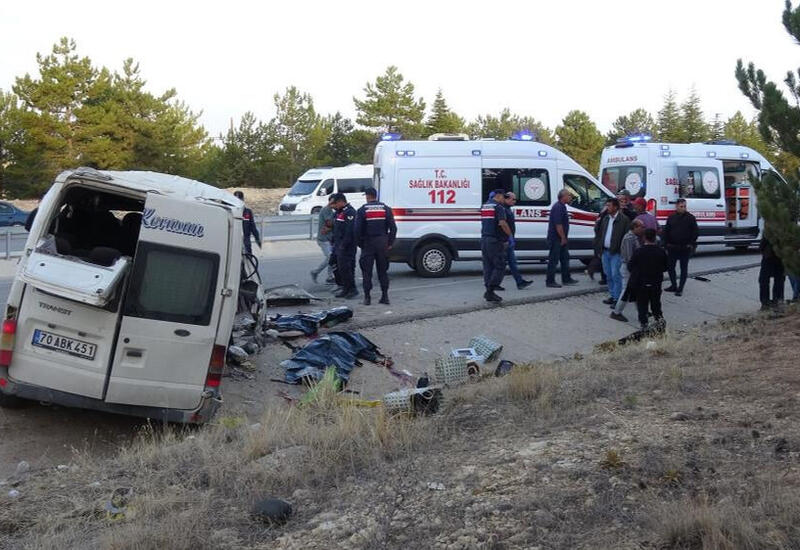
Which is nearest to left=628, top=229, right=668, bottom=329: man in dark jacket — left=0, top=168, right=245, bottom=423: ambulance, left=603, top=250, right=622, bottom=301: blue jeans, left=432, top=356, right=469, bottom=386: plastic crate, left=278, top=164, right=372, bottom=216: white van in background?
left=603, top=250, right=622, bottom=301: blue jeans

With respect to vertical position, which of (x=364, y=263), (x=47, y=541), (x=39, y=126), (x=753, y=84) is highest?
(x=39, y=126)

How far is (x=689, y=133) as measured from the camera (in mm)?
58562

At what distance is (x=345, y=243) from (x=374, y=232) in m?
0.80

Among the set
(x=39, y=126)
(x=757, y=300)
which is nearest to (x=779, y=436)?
(x=757, y=300)

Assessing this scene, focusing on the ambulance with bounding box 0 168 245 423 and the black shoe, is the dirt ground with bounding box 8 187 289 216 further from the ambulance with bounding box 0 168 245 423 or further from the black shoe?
the ambulance with bounding box 0 168 245 423

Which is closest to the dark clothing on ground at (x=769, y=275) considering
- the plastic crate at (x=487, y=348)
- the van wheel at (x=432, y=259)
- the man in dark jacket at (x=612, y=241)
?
the man in dark jacket at (x=612, y=241)

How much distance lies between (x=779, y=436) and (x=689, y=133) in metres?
56.2

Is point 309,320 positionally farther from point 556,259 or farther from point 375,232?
point 556,259

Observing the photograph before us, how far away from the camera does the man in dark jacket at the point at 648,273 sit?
40.3 feet

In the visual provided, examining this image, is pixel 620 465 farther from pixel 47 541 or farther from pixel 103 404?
pixel 103 404

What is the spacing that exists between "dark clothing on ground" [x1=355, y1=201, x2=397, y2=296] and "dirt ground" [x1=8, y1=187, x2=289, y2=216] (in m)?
26.6

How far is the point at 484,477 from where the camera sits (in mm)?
5531

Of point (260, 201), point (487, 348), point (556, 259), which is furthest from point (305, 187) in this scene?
point (487, 348)

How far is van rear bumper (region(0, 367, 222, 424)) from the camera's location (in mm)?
7844
